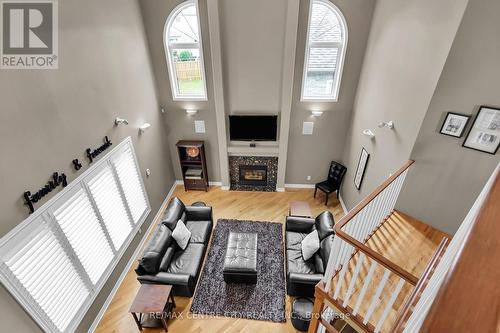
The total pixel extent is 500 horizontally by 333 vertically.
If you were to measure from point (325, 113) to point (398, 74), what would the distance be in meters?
2.27

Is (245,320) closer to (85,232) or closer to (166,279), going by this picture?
(166,279)

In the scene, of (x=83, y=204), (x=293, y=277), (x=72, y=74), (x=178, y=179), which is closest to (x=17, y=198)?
(x=83, y=204)

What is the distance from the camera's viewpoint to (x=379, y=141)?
4.49 metres

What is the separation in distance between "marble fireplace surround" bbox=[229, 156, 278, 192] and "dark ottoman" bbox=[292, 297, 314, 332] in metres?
3.40

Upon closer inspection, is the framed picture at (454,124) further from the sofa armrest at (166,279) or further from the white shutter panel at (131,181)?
the white shutter panel at (131,181)

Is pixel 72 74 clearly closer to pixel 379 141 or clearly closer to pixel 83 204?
pixel 83 204

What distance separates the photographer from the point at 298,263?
4508 millimetres

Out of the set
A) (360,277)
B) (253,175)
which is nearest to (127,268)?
(253,175)

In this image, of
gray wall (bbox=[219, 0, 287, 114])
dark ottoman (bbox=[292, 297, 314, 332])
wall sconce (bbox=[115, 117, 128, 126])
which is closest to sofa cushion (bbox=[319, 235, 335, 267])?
dark ottoman (bbox=[292, 297, 314, 332])

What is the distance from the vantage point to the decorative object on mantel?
279 cm

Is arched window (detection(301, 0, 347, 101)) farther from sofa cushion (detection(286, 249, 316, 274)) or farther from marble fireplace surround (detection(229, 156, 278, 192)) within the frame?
sofa cushion (detection(286, 249, 316, 274))

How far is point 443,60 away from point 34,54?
4.90 m

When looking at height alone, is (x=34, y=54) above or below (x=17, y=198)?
above

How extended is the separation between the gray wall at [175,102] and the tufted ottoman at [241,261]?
276 cm
